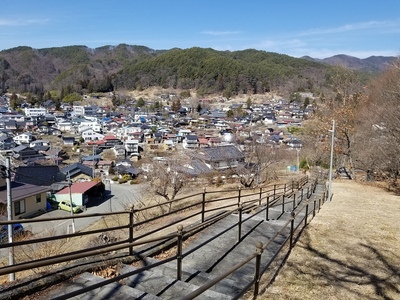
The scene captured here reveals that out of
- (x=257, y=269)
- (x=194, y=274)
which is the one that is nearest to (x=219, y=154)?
(x=194, y=274)

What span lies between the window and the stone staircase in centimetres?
2090

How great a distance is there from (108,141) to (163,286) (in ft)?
198

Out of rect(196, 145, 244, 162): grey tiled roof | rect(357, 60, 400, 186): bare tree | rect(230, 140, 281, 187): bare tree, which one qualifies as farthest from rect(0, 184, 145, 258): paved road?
rect(357, 60, 400, 186): bare tree

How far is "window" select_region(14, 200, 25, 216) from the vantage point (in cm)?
2278

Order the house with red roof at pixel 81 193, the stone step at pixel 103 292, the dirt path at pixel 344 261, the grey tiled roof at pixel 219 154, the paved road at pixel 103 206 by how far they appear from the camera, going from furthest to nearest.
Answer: the grey tiled roof at pixel 219 154
the house with red roof at pixel 81 193
the paved road at pixel 103 206
the dirt path at pixel 344 261
the stone step at pixel 103 292

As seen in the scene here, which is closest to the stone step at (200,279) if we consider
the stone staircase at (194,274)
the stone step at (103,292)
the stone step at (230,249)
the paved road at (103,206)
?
the stone staircase at (194,274)

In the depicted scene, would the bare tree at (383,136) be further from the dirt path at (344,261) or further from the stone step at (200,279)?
the stone step at (200,279)

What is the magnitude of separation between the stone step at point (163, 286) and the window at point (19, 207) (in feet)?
73.8

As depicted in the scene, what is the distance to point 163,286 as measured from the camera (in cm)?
379

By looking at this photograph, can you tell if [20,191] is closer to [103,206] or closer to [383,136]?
[103,206]

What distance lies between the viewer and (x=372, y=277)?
15.8 feet

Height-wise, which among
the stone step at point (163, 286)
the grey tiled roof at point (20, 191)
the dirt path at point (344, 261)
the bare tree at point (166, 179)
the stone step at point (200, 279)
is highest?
the stone step at point (163, 286)

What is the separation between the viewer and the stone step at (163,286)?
3592 millimetres

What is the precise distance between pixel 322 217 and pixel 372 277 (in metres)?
3.89
